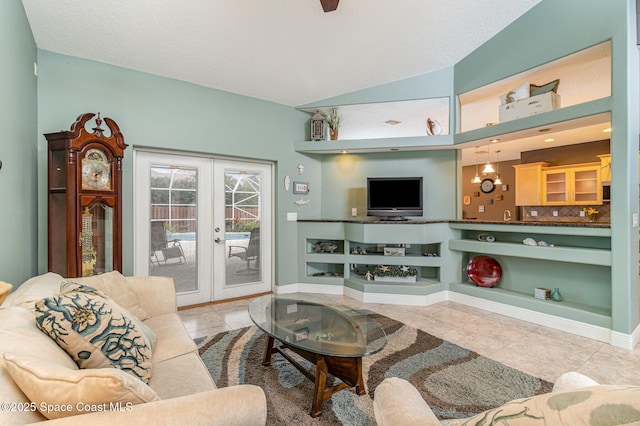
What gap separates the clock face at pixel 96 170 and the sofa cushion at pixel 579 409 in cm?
322

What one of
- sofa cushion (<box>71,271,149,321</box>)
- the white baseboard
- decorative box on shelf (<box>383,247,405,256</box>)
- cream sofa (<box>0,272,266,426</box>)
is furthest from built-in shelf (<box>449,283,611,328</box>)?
sofa cushion (<box>71,271,149,321</box>)

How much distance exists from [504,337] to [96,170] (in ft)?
13.8

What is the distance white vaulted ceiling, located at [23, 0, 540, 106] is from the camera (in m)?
2.63

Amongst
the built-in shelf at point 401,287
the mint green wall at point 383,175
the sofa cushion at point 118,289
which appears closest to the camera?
the sofa cushion at point 118,289

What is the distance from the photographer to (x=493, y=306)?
3.78m

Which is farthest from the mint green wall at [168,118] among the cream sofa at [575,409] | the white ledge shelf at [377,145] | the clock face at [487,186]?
the clock face at [487,186]

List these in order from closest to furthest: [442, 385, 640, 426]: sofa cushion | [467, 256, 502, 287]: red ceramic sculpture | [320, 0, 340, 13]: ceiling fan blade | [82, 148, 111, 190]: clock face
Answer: [442, 385, 640, 426]: sofa cushion < [320, 0, 340, 13]: ceiling fan blade < [82, 148, 111, 190]: clock face < [467, 256, 502, 287]: red ceramic sculpture

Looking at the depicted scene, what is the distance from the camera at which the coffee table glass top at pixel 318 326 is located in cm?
183

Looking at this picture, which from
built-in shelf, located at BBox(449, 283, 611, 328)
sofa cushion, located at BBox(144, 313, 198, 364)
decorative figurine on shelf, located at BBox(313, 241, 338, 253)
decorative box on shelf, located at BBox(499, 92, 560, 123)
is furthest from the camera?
decorative figurine on shelf, located at BBox(313, 241, 338, 253)

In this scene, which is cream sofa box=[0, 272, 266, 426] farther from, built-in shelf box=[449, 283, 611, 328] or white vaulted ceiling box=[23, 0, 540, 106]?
built-in shelf box=[449, 283, 611, 328]

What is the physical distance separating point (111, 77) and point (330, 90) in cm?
265

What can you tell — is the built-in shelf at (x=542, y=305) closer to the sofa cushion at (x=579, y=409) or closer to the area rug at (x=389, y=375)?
the area rug at (x=389, y=375)

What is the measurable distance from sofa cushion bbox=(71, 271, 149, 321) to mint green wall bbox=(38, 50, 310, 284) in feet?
4.18

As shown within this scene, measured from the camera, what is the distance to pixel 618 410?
52 centimetres
